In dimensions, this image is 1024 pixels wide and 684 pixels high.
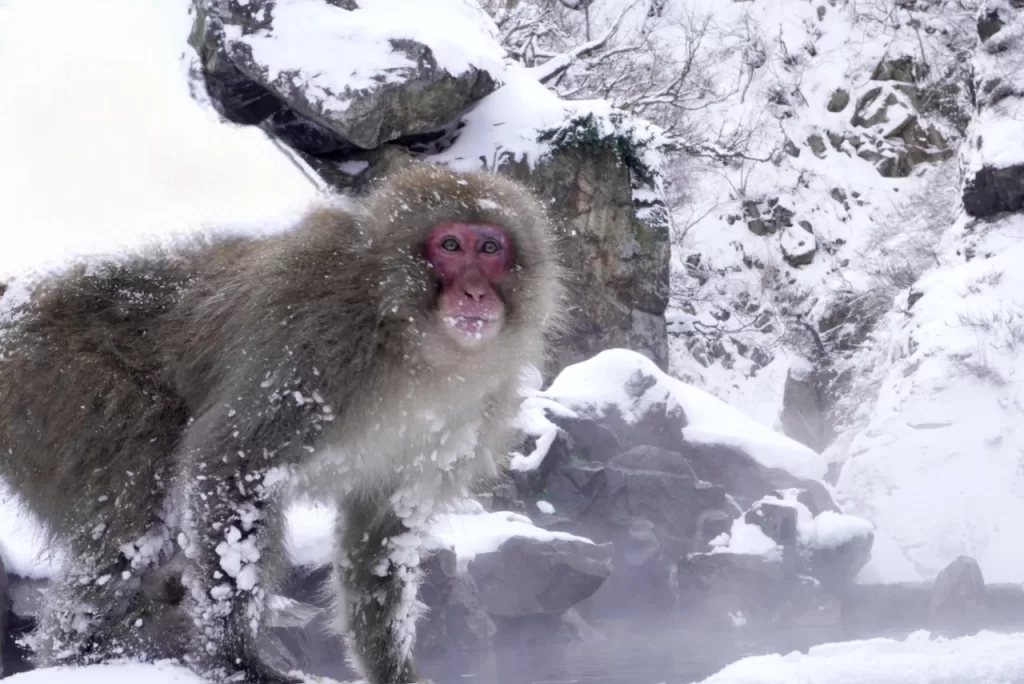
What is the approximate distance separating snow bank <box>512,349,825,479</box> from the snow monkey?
3.21 m

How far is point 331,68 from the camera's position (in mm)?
6434

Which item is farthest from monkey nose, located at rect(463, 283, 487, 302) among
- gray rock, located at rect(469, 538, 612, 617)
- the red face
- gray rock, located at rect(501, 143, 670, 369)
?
gray rock, located at rect(501, 143, 670, 369)

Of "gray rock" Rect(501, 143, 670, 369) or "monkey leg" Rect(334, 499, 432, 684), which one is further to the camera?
"gray rock" Rect(501, 143, 670, 369)

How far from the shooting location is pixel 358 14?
6672 mm

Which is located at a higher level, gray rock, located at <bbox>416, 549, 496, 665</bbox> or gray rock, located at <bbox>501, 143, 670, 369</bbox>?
gray rock, located at <bbox>416, 549, 496, 665</bbox>

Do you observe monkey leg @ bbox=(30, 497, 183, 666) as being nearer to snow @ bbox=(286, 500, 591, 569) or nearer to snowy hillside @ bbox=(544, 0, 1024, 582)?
snow @ bbox=(286, 500, 591, 569)

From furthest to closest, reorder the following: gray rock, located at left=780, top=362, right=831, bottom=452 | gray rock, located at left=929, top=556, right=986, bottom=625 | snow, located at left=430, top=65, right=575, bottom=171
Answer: gray rock, located at left=780, top=362, right=831, bottom=452
snow, located at left=430, top=65, right=575, bottom=171
gray rock, located at left=929, top=556, right=986, bottom=625

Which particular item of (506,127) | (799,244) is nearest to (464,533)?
(506,127)

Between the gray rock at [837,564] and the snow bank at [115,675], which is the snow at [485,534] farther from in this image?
the snow bank at [115,675]

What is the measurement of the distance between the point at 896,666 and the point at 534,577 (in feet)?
8.98

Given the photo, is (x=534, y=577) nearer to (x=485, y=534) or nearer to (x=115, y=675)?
(x=485, y=534)

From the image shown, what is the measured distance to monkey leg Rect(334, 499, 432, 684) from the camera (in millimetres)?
2234

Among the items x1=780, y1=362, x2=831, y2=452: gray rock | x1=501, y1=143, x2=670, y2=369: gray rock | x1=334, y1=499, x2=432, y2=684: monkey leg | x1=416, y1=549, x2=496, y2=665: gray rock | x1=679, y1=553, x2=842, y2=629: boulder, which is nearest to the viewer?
x1=334, y1=499, x2=432, y2=684: monkey leg

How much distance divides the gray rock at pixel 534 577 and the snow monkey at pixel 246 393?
2.05m
